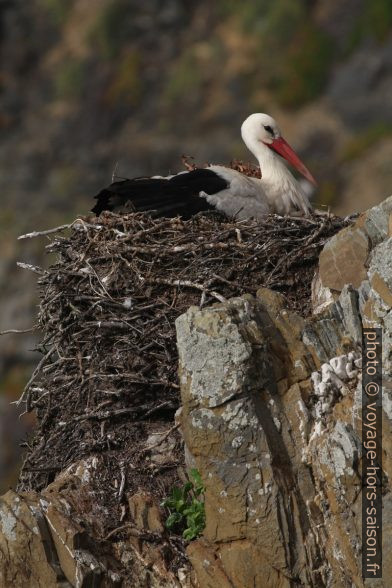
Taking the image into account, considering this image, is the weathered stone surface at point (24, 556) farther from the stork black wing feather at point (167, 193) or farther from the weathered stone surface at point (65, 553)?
the stork black wing feather at point (167, 193)

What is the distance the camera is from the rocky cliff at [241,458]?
10484mm

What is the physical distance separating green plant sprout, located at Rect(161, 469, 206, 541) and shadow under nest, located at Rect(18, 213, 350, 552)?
274 mm

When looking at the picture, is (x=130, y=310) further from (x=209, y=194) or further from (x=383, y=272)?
(x=383, y=272)

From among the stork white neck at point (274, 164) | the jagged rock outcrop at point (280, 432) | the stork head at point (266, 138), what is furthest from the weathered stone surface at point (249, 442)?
the stork head at point (266, 138)

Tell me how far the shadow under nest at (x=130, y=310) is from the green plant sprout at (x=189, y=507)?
0.90 feet

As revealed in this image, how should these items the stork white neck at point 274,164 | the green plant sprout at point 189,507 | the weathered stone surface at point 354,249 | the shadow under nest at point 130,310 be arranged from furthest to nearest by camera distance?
the stork white neck at point 274,164 → the shadow under nest at point 130,310 → the weathered stone surface at point 354,249 → the green plant sprout at point 189,507

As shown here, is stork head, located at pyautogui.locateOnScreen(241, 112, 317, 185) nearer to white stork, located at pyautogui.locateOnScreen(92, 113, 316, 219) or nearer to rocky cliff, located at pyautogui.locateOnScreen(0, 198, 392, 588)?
white stork, located at pyautogui.locateOnScreen(92, 113, 316, 219)

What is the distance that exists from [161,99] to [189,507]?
2904 centimetres

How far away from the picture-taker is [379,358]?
34.5 feet

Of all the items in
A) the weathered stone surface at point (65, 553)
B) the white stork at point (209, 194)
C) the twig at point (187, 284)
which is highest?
the white stork at point (209, 194)

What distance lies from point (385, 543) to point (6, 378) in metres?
23.4

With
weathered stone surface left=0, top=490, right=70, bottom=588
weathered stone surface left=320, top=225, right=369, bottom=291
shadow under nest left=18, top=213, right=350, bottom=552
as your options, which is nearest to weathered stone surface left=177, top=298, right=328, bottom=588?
weathered stone surface left=320, top=225, right=369, bottom=291

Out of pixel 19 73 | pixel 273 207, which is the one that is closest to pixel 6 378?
pixel 19 73

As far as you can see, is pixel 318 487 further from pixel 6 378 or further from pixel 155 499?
pixel 6 378
